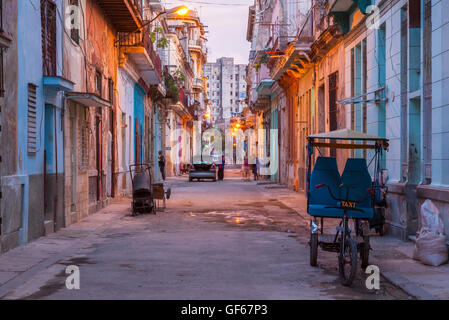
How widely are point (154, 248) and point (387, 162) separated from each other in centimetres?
558

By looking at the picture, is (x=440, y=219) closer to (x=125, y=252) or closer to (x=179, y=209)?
(x=125, y=252)

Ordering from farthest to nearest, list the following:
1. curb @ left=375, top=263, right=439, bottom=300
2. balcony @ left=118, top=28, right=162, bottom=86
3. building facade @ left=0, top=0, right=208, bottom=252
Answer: balcony @ left=118, top=28, right=162, bottom=86, building facade @ left=0, top=0, right=208, bottom=252, curb @ left=375, top=263, right=439, bottom=300

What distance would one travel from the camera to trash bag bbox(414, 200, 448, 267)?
29.0 ft

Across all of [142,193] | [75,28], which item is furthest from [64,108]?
[142,193]

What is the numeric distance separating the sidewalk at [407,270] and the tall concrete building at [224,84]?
14617 centimetres

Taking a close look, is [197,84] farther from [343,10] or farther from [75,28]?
[75,28]

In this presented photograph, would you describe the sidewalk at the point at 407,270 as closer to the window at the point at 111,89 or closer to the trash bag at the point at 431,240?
the trash bag at the point at 431,240

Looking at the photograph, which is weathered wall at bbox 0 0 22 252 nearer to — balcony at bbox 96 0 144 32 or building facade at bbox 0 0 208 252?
building facade at bbox 0 0 208 252

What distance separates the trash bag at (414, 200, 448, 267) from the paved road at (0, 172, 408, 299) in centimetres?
133

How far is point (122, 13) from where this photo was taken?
66.6 ft

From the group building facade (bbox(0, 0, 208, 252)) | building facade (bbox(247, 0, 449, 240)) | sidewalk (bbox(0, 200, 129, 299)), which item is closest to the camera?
sidewalk (bbox(0, 200, 129, 299))

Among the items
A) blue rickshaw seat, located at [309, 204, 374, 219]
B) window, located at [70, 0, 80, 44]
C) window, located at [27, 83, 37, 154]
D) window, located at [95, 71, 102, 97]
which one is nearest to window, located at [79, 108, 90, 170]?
window, located at [70, 0, 80, 44]

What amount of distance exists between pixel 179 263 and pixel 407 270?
3.21 m

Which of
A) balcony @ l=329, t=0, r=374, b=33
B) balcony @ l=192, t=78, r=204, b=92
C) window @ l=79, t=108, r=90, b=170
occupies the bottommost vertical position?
window @ l=79, t=108, r=90, b=170
